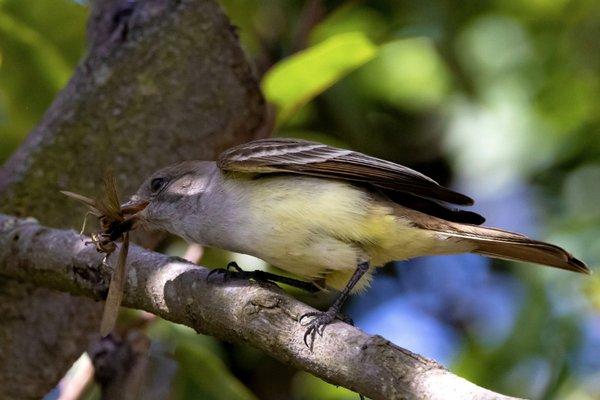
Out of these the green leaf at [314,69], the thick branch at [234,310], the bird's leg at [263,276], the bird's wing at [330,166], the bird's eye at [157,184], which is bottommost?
the thick branch at [234,310]

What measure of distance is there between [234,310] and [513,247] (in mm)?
1137

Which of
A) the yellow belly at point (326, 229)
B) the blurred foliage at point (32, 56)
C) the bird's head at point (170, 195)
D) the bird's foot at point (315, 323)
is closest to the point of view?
the bird's foot at point (315, 323)

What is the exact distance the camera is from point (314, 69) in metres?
4.26

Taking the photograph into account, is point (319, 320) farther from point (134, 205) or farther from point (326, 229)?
point (134, 205)

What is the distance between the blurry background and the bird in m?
0.69

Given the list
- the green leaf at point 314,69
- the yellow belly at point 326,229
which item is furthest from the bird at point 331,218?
the green leaf at point 314,69

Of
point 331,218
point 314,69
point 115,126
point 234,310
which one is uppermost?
point 314,69

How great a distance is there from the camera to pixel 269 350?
2.75m

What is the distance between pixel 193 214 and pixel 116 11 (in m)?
1.26

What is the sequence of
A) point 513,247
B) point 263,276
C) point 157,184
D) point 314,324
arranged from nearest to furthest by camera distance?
point 314,324 → point 263,276 → point 513,247 → point 157,184

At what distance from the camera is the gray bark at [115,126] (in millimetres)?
4008

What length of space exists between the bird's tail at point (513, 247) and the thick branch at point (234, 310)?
2.92ft

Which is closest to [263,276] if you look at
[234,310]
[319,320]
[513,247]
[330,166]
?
[330,166]

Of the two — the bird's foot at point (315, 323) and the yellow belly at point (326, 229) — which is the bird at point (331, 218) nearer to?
the yellow belly at point (326, 229)
